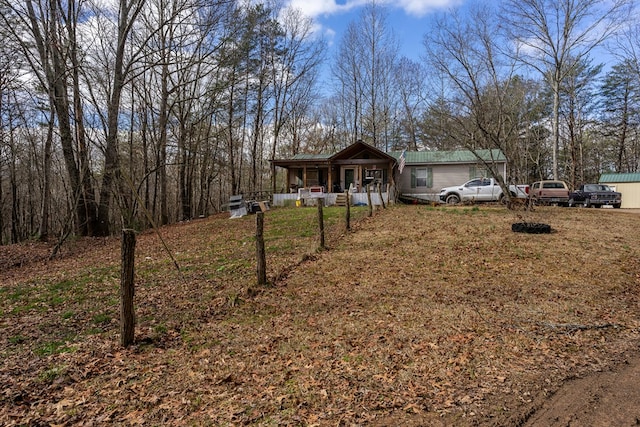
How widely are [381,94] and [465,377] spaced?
97.7 ft

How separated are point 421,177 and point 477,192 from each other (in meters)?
4.58

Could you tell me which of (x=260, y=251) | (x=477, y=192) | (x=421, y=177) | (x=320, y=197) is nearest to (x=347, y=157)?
(x=320, y=197)

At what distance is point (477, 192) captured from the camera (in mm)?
18031

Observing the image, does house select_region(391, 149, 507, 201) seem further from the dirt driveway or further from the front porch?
the dirt driveway

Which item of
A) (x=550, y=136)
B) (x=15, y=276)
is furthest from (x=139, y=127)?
(x=550, y=136)

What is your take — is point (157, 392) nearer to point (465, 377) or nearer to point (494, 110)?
point (465, 377)

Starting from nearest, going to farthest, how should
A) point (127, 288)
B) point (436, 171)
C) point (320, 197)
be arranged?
1. point (127, 288)
2. point (320, 197)
3. point (436, 171)

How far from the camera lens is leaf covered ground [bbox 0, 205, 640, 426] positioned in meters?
2.90

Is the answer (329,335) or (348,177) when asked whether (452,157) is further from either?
(329,335)

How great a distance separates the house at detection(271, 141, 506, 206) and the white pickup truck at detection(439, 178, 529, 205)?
7.86 ft

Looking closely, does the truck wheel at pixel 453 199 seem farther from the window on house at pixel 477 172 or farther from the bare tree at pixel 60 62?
the bare tree at pixel 60 62

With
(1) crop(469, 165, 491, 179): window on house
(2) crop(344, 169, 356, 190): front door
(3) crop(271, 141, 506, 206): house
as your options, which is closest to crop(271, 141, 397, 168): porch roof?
(3) crop(271, 141, 506, 206): house

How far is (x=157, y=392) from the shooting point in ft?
10.3

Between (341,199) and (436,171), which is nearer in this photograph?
(341,199)
